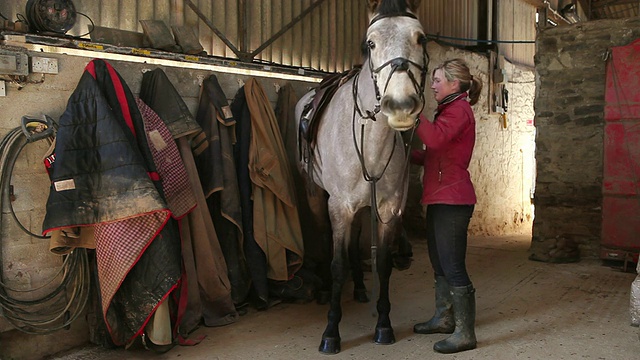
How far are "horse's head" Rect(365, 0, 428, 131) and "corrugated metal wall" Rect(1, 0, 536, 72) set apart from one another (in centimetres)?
214

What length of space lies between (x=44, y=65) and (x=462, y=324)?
2.88m

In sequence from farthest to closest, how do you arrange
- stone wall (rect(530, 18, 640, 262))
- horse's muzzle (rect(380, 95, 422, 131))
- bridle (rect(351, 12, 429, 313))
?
stone wall (rect(530, 18, 640, 262))
bridle (rect(351, 12, 429, 313))
horse's muzzle (rect(380, 95, 422, 131))

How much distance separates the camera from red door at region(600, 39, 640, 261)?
4863mm

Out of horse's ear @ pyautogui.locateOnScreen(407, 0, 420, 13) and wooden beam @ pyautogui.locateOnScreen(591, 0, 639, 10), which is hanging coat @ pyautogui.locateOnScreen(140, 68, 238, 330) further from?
wooden beam @ pyautogui.locateOnScreen(591, 0, 639, 10)

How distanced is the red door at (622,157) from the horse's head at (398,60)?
10.6 feet

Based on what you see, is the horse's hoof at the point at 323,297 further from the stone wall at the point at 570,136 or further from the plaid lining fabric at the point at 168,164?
the stone wall at the point at 570,136

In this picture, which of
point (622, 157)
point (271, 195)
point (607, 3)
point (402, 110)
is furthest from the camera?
point (607, 3)

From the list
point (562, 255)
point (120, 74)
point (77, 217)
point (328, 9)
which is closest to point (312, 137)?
point (120, 74)

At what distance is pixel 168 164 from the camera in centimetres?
324

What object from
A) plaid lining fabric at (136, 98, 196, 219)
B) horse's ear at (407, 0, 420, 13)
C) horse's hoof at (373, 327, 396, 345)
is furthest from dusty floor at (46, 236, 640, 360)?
horse's ear at (407, 0, 420, 13)

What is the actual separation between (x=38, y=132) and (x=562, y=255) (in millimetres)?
4813

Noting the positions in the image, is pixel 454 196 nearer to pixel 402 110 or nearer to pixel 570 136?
pixel 402 110

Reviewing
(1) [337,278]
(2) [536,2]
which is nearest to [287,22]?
(1) [337,278]

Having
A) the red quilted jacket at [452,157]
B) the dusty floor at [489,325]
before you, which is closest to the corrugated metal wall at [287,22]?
the dusty floor at [489,325]
